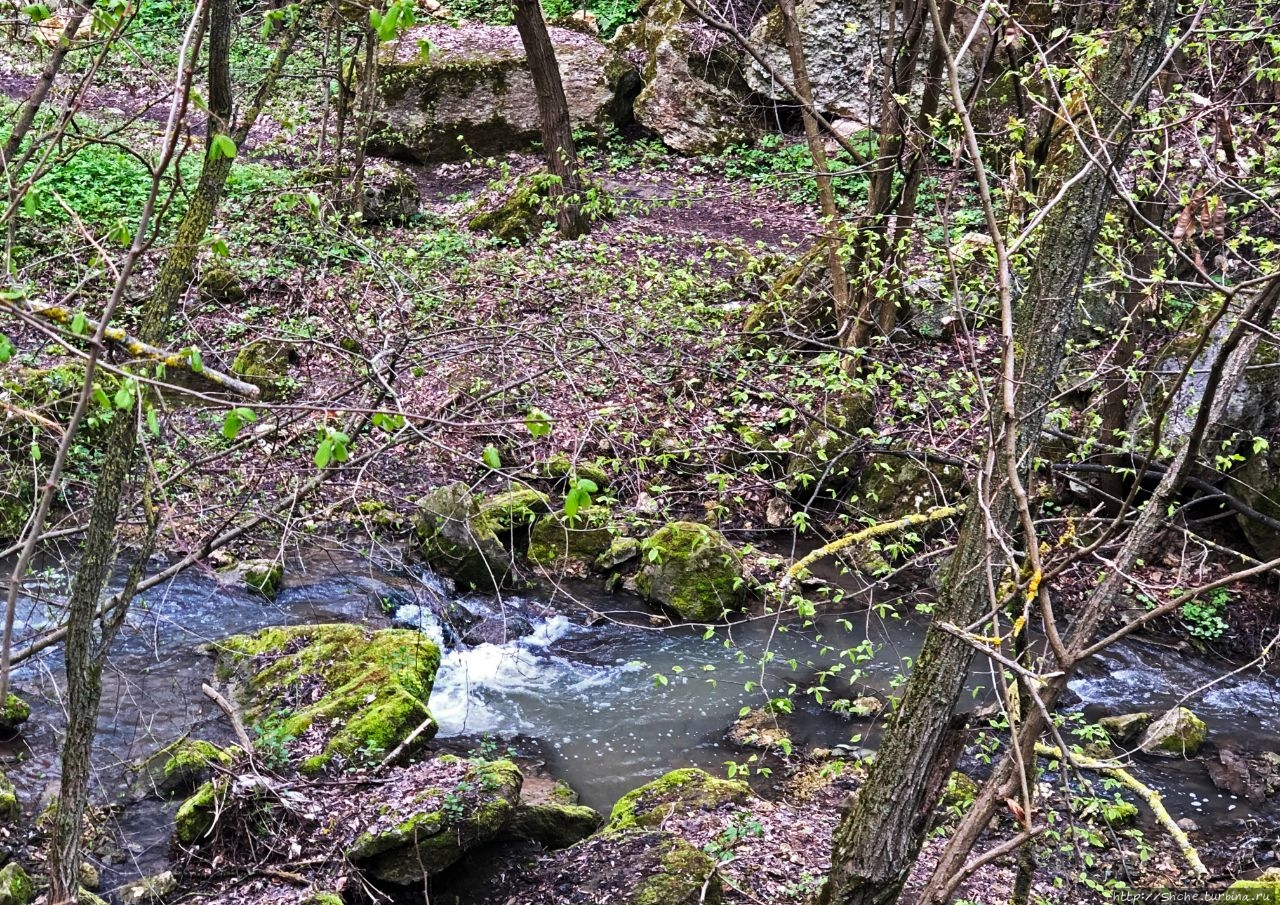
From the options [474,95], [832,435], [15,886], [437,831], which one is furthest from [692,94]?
[15,886]

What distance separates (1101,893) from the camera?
4.56 meters

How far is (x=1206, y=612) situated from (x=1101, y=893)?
Result: 426 centimetres

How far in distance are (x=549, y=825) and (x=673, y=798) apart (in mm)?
742

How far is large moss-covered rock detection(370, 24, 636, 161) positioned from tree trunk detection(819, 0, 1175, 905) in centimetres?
1208

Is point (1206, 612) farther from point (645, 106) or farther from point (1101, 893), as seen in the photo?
point (645, 106)

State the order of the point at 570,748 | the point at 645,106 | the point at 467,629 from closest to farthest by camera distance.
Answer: the point at 570,748
the point at 467,629
the point at 645,106

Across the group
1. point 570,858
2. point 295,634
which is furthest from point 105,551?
point 295,634

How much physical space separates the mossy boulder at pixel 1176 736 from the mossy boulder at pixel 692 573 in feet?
10.0

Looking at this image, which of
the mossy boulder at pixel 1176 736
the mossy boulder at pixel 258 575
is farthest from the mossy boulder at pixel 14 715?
the mossy boulder at pixel 1176 736

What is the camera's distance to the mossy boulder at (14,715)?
5570 millimetres

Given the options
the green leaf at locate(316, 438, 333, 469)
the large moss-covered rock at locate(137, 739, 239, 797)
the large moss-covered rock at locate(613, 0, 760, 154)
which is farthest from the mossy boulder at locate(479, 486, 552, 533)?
the large moss-covered rock at locate(613, 0, 760, 154)

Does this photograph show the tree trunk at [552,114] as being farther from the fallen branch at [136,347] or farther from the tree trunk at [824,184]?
the fallen branch at [136,347]

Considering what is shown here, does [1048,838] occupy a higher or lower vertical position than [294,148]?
lower

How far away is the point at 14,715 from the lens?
5680 millimetres
